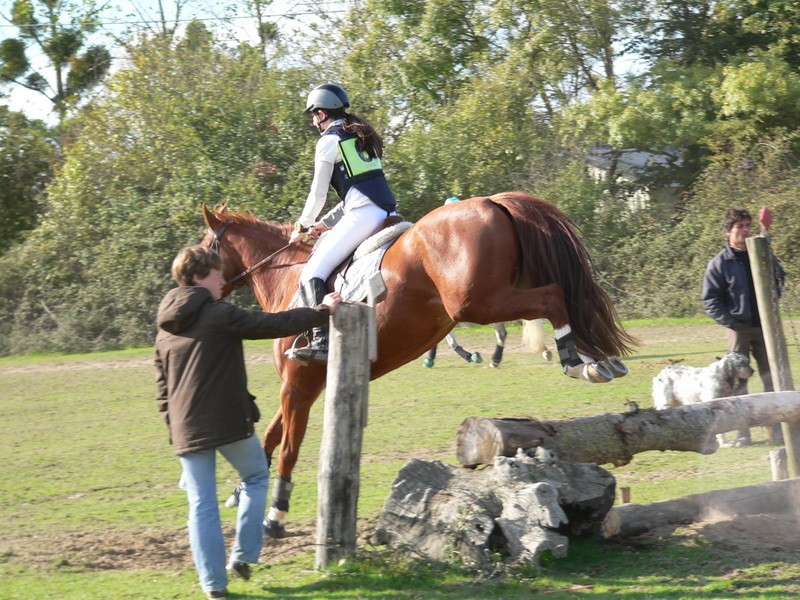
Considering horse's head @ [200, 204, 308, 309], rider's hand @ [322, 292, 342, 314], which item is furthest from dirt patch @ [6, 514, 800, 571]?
horse's head @ [200, 204, 308, 309]

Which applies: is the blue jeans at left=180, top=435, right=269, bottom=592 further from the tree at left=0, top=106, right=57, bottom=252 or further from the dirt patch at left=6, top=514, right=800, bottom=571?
the tree at left=0, top=106, right=57, bottom=252

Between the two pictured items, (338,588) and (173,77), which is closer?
(338,588)

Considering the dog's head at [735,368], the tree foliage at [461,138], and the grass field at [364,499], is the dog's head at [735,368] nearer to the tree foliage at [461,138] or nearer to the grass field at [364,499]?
the grass field at [364,499]

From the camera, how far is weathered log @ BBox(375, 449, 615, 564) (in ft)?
18.2

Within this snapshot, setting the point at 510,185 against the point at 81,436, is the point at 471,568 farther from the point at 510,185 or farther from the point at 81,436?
the point at 510,185

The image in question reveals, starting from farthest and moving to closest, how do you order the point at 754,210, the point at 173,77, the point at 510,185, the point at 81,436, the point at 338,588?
the point at 173,77 < the point at 510,185 < the point at 754,210 < the point at 81,436 < the point at 338,588

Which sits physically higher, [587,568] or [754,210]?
[754,210]

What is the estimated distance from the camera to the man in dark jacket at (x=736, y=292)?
915 centimetres

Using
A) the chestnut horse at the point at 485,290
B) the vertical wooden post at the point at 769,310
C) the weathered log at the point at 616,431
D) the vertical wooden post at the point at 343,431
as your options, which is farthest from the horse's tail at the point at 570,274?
the vertical wooden post at the point at 769,310

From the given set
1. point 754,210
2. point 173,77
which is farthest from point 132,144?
point 754,210

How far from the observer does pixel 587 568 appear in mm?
5758

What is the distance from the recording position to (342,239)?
7297 mm

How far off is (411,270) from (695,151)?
1964 cm

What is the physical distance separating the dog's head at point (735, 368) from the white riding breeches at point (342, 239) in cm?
394
